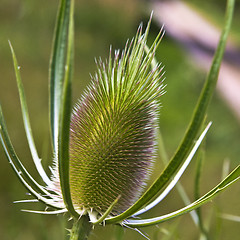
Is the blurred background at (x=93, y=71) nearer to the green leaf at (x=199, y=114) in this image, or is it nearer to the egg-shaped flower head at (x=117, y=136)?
the egg-shaped flower head at (x=117, y=136)

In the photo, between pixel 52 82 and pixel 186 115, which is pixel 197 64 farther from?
pixel 52 82

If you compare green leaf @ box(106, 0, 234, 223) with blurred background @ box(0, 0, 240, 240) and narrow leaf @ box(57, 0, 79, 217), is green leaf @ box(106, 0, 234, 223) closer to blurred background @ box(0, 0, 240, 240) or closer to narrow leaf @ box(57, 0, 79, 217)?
narrow leaf @ box(57, 0, 79, 217)

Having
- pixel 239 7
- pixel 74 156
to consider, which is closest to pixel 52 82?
pixel 74 156

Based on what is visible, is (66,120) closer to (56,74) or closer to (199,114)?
(199,114)

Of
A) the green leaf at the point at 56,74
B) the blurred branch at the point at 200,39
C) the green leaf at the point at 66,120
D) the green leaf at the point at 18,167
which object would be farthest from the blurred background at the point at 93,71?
the green leaf at the point at 66,120

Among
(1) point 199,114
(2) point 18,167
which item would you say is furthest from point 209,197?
(2) point 18,167

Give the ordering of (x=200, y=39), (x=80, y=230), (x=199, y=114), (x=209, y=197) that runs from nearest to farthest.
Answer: (x=199, y=114) < (x=209, y=197) < (x=80, y=230) < (x=200, y=39)
